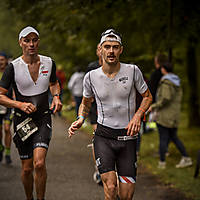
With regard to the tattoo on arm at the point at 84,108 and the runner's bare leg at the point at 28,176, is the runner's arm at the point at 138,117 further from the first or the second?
the runner's bare leg at the point at 28,176

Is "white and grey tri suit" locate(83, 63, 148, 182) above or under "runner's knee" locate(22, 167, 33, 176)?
above

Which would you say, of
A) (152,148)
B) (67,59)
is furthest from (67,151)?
(67,59)

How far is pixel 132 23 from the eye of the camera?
11.9m

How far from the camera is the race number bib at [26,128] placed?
5699 millimetres

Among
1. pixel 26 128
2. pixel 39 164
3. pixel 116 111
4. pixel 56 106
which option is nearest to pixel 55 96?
pixel 56 106

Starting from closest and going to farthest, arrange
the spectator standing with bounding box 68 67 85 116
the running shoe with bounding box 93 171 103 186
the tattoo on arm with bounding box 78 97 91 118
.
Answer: the tattoo on arm with bounding box 78 97 91 118 < the running shoe with bounding box 93 171 103 186 < the spectator standing with bounding box 68 67 85 116

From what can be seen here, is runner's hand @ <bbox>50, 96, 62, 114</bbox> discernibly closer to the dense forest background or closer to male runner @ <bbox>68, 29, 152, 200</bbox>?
male runner @ <bbox>68, 29, 152, 200</bbox>

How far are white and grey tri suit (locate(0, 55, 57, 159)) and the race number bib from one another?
44mm

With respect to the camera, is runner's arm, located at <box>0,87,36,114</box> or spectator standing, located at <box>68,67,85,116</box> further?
spectator standing, located at <box>68,67,85,116</box>

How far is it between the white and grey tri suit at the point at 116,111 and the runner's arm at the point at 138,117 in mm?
87

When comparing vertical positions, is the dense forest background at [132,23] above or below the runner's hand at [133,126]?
above

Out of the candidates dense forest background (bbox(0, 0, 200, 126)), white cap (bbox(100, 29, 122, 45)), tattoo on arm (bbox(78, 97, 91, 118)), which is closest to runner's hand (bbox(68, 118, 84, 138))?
tattoo on arm (bbox(78, 97, 91, 118))

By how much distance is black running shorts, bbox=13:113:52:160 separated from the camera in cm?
563

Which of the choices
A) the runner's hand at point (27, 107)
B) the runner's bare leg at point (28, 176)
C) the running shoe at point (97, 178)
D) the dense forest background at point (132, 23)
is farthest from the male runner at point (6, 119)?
the runner's hand at point (27, 107)
